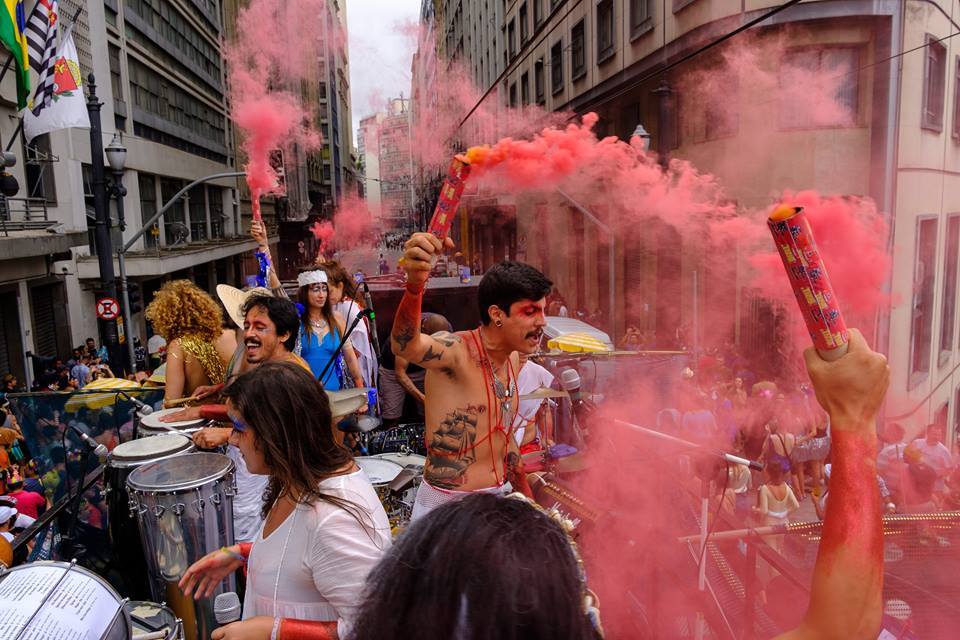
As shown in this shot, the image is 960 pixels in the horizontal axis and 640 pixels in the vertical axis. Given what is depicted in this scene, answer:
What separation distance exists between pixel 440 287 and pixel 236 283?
32.4 metres

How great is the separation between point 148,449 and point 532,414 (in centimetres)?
249

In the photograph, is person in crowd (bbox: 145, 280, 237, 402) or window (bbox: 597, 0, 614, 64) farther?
window (bbox: 597, 0, 614, 64)

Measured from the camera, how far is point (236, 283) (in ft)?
140

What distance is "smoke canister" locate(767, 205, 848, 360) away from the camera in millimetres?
1176

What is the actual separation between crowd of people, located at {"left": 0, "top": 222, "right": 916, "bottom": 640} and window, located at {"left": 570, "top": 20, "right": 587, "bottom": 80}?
15431 millimetres

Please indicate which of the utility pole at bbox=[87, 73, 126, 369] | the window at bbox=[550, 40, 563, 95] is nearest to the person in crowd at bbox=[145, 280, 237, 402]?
the utility pole at bbox=[87, 73, 126, 369]

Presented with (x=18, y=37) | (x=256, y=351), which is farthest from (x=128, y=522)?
(x=18, y=37)

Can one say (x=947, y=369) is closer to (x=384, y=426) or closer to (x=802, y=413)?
(x=802, y=413)

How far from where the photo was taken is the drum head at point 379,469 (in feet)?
14.3

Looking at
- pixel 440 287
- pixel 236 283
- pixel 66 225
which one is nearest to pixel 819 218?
pixel 440 287

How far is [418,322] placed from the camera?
3291 mm

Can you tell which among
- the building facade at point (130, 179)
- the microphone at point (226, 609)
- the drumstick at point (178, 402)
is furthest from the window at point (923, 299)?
the building facade at point (130, 179)

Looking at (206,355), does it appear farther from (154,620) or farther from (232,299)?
(154,620)

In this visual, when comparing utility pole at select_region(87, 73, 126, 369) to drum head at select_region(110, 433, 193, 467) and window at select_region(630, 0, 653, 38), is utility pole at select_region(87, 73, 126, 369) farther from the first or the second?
window at select_region(630, 0, 653, 38)
